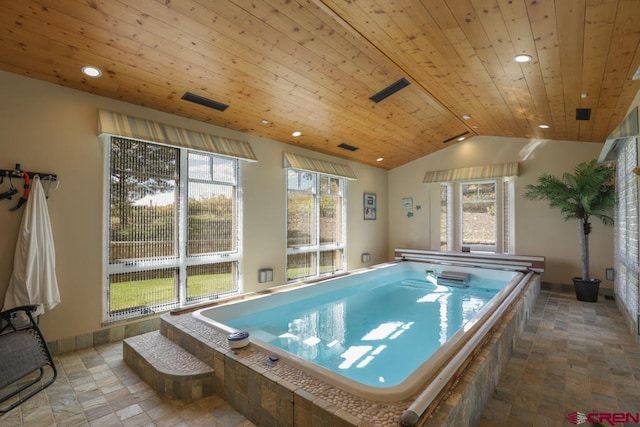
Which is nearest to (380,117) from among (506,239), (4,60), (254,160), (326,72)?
(326,72)

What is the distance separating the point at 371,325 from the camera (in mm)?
3986

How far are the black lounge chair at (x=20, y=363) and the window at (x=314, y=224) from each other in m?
3.39

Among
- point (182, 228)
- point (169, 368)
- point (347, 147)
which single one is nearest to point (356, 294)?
point (347, 147)

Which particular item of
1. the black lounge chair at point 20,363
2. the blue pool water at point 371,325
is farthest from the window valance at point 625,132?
the black lounge chair at point 20,363

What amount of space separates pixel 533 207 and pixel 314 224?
4210mm

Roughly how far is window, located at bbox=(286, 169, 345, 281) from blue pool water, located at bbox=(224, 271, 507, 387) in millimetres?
986

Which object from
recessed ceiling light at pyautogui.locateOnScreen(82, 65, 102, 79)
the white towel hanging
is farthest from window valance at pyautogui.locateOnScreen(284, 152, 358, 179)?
the white towel hanging

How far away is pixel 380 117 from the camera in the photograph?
15.8 ft

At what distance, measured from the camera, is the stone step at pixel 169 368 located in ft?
7.35

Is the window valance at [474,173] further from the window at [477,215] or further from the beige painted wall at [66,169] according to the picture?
the beige painted wall at [66,169]

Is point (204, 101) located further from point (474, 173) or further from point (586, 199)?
point (586, 199)

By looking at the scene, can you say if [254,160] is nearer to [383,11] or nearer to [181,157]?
[181,157]

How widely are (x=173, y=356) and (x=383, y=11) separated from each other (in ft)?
11.0

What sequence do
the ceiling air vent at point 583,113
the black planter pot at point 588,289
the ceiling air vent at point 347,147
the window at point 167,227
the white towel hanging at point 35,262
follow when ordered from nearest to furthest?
1. the white towel hanging at point 35,262
2. the window at point 167,227
3. the ceiling air vent at point 583,113
4. the black planter pot at point 588,289
5. the ceiling air vent at point 347,147
